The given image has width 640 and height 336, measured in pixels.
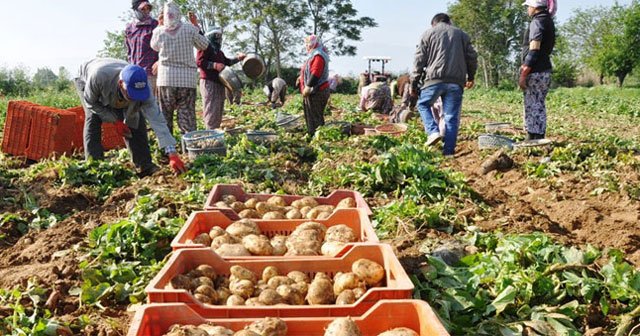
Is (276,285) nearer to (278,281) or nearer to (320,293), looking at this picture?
(278,281)

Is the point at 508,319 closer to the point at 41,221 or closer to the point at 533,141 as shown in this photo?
the point at 41,221

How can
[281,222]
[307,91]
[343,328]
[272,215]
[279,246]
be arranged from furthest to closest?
[307,91]
[272,215]
[281,222]
[279,246]
[343,328]

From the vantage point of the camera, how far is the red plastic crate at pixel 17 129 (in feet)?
23.2

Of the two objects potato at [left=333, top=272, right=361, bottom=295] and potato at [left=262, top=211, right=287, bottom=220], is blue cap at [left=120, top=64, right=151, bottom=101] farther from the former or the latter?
potato at [left=333, top=272, right=361, bottom=295]

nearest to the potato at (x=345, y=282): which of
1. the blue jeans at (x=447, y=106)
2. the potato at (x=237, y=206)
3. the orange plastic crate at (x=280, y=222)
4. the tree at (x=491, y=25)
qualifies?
the orange plastic crate at (x=280, y=222)

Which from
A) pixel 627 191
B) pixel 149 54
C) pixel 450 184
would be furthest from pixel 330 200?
pixel 149 54

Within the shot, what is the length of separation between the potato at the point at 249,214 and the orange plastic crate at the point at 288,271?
0.94m

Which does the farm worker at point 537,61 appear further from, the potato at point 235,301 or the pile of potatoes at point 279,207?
the potato at point 235,301

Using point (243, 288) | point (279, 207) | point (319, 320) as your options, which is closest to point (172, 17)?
point (279, 207)

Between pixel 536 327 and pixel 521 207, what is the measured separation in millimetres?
2249

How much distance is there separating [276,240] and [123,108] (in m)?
3.35

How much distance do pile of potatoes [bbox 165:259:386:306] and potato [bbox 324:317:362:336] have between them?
0.37 metres

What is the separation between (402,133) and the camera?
8.84m

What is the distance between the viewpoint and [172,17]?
671 centimetres
